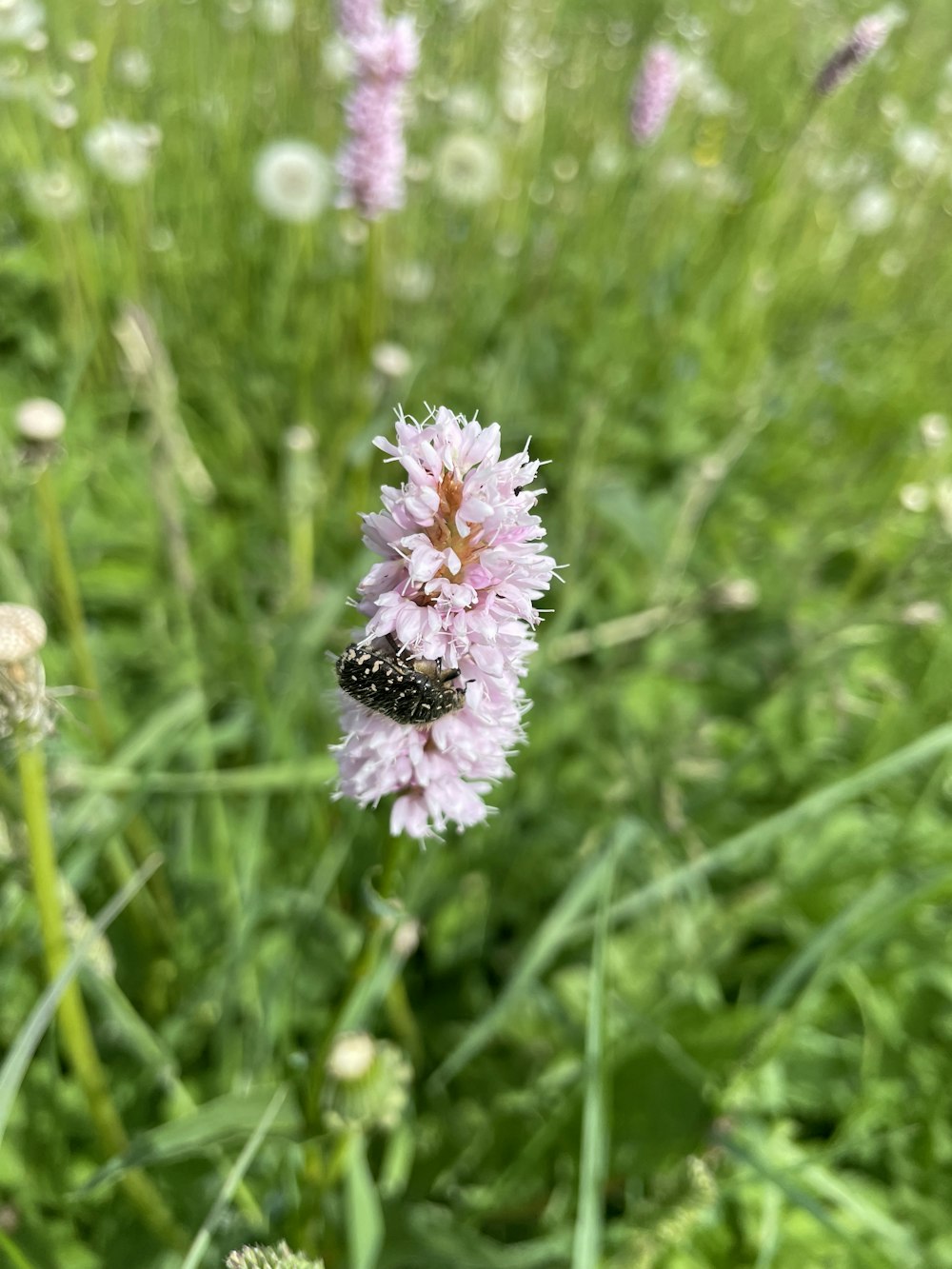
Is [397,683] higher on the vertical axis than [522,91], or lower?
lower

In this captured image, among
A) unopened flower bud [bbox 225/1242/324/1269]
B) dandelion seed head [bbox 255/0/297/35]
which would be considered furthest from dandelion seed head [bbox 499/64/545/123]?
unopened flower bud [bbox 225/1242/324/1269]

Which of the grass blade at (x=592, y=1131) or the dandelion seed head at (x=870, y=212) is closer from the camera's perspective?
the grass blade at (x=592, y=1131)

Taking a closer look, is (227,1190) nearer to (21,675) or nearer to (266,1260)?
Result: (266,1260)

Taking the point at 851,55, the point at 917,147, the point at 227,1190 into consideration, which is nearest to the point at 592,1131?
the point at 227,1190

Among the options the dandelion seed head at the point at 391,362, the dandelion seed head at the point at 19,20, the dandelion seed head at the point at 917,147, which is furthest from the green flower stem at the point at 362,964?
the dandelion seed head at the point at 917,147

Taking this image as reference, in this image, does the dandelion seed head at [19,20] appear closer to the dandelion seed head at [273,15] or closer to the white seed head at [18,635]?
the dandelion seed head at [273,15]

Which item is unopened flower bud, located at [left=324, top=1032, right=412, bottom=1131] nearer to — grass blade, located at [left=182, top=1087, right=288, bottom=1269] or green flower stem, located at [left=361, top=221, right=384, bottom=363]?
grass blade, located at [left=182, top=1087, right=288, bottom=1269]
